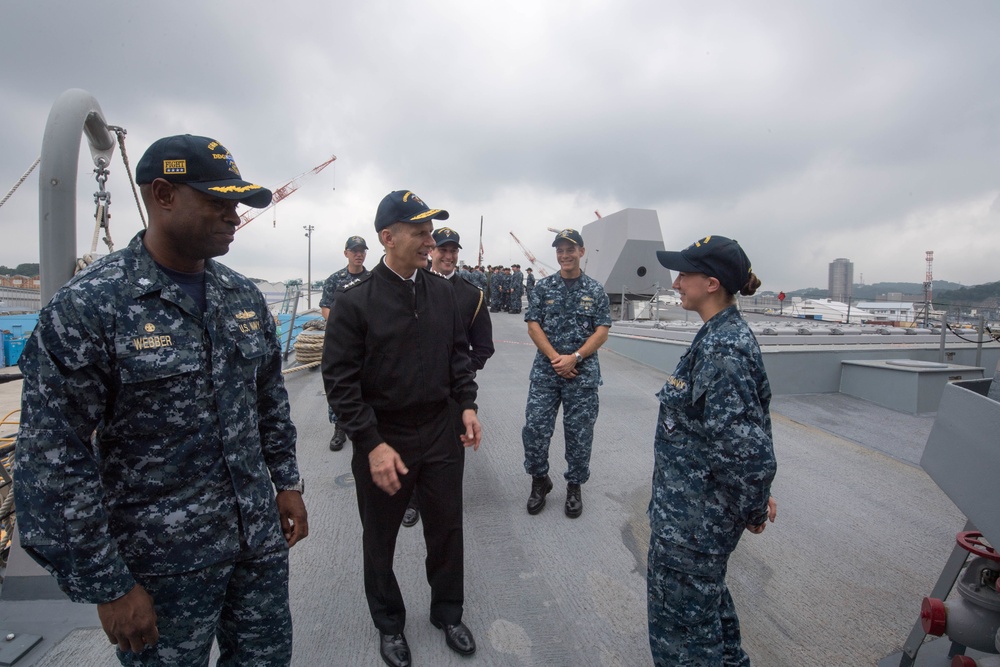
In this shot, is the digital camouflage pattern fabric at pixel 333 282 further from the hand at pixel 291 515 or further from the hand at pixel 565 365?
the hand at pixel 291 515

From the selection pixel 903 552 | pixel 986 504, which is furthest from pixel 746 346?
pixel 903 552

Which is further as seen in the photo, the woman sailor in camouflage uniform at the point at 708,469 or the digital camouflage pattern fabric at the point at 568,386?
the digital camouflage pattern fabric at the point at 568,386

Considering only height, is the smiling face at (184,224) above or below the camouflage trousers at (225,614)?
above

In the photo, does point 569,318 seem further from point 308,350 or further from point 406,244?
point 308,350

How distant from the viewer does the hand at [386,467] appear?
77.2 inches

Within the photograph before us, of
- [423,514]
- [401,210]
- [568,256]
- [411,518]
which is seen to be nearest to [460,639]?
[423,514]

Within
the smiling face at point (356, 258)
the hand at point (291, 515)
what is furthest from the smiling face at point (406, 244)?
the smiling face at point (356, 258)

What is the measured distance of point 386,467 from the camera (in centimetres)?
196

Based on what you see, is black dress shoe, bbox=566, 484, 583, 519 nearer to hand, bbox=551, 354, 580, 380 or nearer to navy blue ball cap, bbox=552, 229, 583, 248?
hand, bbox=551, 354, 580, 380

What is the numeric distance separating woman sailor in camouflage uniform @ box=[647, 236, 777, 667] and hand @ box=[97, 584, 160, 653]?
1520 millimetres

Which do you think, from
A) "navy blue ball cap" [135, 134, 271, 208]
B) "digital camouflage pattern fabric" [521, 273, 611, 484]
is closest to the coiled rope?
"digital camouflage pattern fabric" [521, 273, 611, 484]

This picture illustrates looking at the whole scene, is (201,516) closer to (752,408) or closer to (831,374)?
(752,408)

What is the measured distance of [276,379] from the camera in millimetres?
1797

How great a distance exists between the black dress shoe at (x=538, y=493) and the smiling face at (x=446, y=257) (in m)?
1.73
